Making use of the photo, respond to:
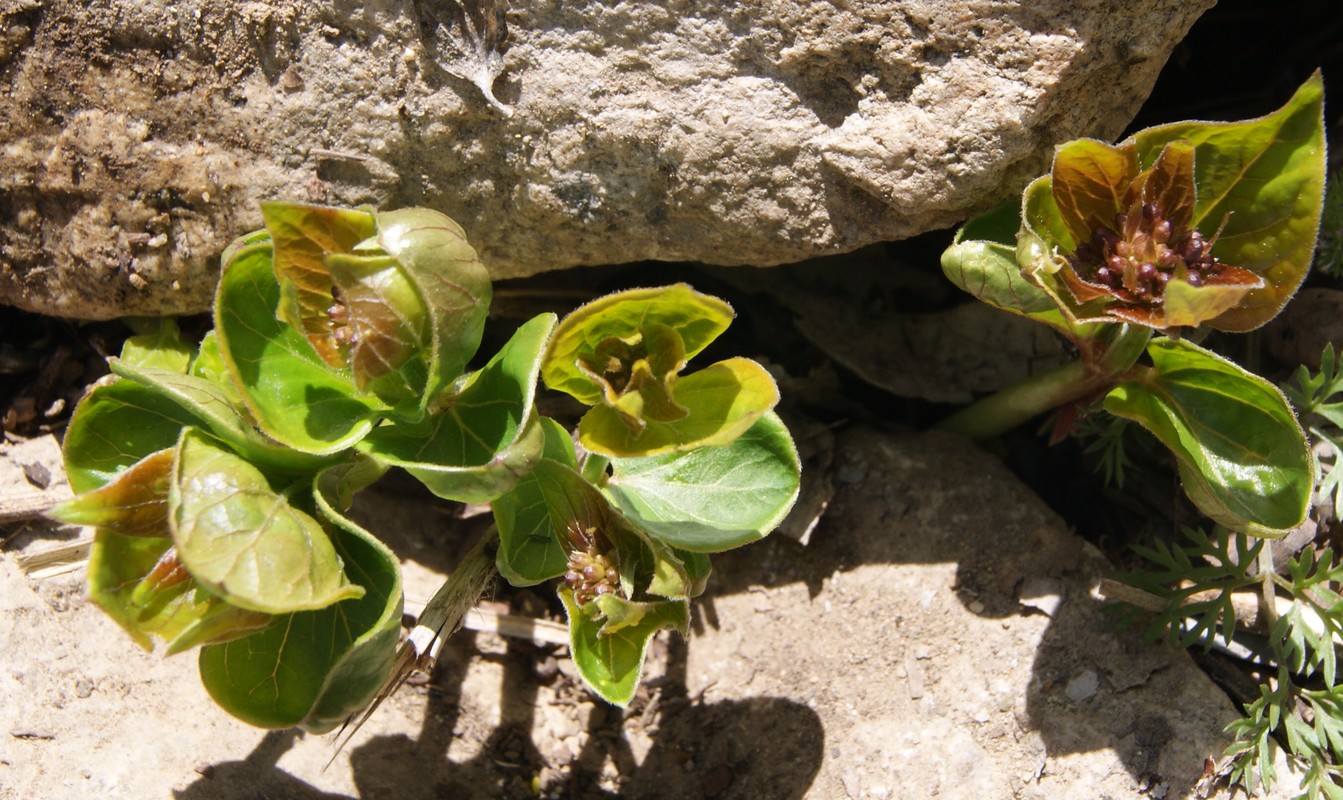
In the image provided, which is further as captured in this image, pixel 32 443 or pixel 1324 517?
pixel 32 443

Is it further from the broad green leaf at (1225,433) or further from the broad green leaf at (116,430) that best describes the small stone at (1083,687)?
the broad green leaf at (116,430)

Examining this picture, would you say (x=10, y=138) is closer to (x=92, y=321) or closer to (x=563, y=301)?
(x=92, y=321)

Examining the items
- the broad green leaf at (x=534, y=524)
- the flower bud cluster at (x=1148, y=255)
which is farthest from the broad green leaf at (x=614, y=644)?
the flower bud cluster at (x=1148, y=255)

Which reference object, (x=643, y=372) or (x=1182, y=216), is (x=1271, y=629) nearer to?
(x=1182, y=216)

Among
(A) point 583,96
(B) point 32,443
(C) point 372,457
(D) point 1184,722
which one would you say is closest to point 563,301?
(A) point 583,96

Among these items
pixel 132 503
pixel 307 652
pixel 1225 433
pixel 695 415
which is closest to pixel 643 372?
pixel 695 415
